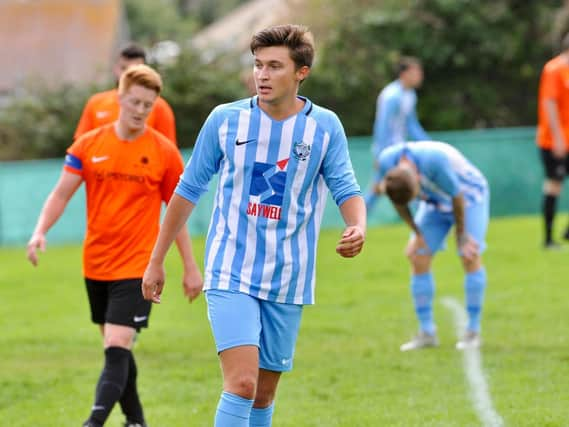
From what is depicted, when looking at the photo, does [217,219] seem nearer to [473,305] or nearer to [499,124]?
[473,305]

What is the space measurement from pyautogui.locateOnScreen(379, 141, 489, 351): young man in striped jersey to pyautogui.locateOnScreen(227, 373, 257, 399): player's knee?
134 inches

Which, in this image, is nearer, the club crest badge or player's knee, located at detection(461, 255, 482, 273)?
the club crest badge

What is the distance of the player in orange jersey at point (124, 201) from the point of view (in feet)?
21.2

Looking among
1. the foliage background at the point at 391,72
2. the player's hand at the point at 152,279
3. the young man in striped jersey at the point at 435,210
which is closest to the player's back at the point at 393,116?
the young man in striped jersey at the point at 435,210

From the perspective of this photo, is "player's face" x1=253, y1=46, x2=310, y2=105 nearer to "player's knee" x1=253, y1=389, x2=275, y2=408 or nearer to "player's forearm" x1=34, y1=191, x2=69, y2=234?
"player's knee" x1=253, y1=389, x2=275, y2=408

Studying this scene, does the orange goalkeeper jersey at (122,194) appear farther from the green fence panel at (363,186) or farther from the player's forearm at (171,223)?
the green fence panel at (363,186)

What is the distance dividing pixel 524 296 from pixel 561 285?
58cm

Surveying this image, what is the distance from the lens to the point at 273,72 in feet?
16.6

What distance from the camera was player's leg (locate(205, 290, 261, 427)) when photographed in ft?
16.3

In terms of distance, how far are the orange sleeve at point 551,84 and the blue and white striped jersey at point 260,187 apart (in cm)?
923

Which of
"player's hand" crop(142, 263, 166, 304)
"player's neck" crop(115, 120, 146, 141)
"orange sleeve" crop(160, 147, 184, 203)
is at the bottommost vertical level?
"player's hand" crop(142, 263, 166, 304)

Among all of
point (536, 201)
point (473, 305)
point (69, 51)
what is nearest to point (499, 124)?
point (536, 201)

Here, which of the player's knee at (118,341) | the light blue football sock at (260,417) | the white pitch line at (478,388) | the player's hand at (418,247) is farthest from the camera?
the player's hand at (418,247)

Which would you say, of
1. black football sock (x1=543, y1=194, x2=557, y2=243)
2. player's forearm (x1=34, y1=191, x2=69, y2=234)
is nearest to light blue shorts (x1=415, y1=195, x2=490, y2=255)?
player's forearm (x1=34, y1=191, x2=69, y2=234)
